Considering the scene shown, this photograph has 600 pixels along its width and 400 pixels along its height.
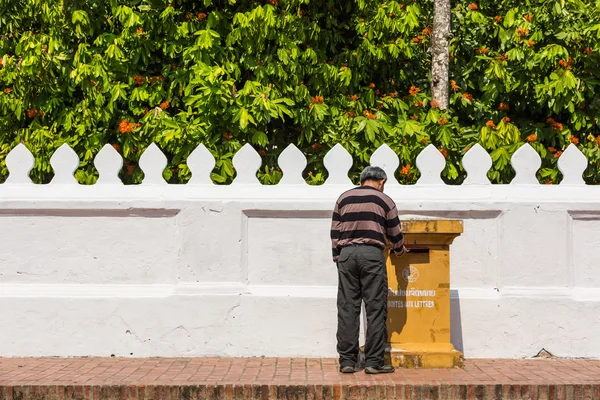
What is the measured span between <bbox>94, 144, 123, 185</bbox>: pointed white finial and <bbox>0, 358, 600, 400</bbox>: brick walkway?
1.70m

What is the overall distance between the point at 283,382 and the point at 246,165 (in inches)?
92.0

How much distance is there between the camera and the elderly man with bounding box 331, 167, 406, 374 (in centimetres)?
732

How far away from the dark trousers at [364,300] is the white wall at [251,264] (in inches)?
33.0

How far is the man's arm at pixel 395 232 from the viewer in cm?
738

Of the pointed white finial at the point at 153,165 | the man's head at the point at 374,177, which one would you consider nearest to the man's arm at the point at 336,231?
Result: the man's head at the point at 374,177

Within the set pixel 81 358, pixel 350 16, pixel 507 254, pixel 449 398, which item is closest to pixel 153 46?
pixel 350 16

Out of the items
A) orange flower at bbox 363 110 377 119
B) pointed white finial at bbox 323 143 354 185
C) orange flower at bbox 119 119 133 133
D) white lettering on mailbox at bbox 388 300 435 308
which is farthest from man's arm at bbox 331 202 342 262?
orange flower at bbox 119 119 133 133

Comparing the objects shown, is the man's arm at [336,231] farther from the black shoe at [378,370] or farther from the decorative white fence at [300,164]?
the decorative white fence at [300,164]

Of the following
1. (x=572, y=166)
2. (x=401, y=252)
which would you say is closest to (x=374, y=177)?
(x=401, y=252)

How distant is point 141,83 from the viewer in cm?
1121

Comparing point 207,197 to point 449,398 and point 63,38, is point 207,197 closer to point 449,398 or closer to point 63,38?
point 449,398

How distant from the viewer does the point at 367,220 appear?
24.0ft

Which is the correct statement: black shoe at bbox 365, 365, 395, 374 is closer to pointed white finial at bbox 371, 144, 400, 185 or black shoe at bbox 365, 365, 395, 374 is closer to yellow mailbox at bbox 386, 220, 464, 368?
yellow mailbox at bbox 386, 220, 464, 368

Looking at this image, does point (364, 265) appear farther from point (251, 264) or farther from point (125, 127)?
point (125, 127)
